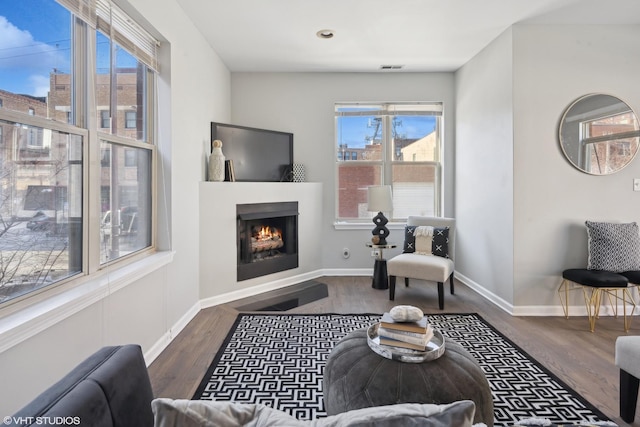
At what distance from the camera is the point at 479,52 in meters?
4.02

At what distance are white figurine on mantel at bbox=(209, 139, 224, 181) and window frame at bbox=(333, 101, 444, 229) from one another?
1687mm

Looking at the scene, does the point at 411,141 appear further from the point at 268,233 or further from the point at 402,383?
the point at 402,383

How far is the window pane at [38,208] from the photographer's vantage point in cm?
148

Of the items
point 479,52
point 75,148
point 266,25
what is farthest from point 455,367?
point 479,52

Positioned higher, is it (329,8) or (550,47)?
(329,8)

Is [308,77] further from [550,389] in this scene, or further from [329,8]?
[550,389]

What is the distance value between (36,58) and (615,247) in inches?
167

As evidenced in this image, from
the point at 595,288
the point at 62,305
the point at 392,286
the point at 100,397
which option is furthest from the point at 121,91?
the point at 595,288

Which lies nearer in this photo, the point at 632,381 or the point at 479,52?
the point at 632,381

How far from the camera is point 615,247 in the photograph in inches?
121

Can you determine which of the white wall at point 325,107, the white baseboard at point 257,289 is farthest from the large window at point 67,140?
the white wall at point 325,107

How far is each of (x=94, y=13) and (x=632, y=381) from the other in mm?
3426

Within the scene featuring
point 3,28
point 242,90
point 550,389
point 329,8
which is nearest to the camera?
point 3,28

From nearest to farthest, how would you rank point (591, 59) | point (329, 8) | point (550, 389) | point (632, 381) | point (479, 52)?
point (632, 381) < point (550, 389) < point (329, 8) < point (591, 59) < point (479, 52)
